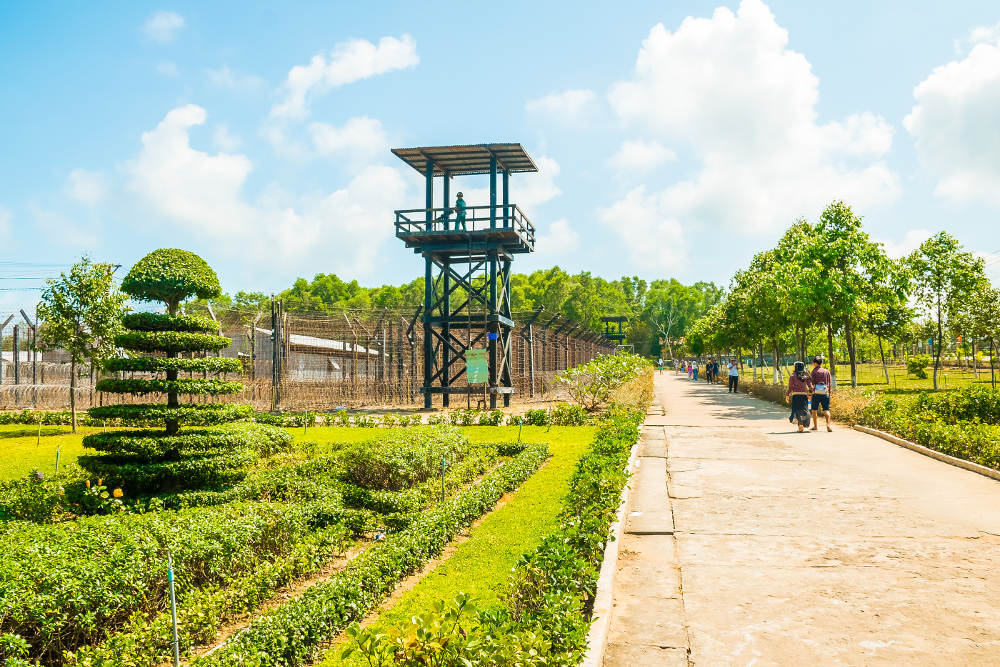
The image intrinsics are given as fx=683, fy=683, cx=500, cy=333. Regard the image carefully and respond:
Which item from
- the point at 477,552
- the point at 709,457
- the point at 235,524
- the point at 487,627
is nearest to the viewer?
the point at 487,627

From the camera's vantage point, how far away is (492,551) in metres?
6.93

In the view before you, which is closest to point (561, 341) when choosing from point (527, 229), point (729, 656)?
point (527, 229)

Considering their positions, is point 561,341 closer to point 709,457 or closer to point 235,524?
point 709,457

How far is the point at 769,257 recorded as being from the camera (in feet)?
114

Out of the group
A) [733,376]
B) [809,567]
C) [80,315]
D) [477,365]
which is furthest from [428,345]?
[809,567]

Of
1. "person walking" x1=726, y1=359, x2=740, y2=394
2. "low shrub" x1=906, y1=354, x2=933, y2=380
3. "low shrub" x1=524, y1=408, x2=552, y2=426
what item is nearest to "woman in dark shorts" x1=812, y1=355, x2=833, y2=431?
"low shrub" x1=524, y1=408, x2=552, y2=426

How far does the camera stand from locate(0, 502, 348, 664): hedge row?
15.1 feet

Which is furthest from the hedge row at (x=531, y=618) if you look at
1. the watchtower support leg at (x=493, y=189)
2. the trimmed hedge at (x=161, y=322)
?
the watchtower support leg at (x=493, y=189)

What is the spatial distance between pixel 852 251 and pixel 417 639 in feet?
76.2

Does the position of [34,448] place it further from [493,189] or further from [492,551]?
[493,189]

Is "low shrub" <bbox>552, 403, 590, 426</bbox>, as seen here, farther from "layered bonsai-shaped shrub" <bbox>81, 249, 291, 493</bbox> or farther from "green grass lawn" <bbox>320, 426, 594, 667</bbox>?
"layered bonsai-shaped shrub" <bbox>81, 249, 291, 493</bbox>

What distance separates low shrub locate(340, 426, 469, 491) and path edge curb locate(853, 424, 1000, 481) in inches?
318

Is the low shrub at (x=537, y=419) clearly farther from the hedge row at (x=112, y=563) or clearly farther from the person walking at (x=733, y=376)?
the person walking at (x=733, y=376)

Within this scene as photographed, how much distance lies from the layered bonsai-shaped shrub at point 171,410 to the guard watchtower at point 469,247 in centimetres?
1473
